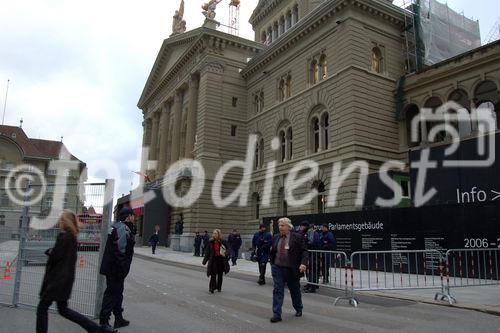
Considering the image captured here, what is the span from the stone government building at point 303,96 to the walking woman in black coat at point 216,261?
54.5 feet

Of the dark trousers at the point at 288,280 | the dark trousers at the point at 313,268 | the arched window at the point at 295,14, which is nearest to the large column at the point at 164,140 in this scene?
the arched window at the point at 295,14

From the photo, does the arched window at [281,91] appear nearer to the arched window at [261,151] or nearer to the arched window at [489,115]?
the arched window at [261,151]

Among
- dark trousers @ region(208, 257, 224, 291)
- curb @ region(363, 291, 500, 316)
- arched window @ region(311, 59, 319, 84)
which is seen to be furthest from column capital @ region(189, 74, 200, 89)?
curb @ region(363, 291, 500, 316)

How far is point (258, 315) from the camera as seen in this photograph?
8.45 meters

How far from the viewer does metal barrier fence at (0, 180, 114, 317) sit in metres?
7.57

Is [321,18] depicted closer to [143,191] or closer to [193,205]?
[193,205]

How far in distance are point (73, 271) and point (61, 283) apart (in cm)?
23

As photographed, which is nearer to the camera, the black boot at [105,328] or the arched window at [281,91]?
the black boot at [105,328]

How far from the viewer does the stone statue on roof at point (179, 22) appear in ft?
181

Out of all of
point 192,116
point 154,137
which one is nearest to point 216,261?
point 192,116

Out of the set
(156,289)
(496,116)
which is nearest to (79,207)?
(156,289)

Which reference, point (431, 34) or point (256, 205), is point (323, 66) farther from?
point (256, 205)

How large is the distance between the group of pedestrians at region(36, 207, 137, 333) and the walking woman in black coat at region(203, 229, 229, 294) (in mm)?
4554

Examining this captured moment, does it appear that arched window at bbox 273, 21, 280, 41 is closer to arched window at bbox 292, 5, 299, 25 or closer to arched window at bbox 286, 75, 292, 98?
arched window at bbox 292, 5, 299, 25
